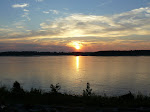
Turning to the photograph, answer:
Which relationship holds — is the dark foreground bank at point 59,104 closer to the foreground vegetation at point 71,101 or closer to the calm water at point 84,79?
the foreground vegetation at point 71,101

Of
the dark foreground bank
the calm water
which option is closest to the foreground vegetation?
the dark foreground bank

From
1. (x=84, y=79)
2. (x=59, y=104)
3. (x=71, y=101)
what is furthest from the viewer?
(x=84, y=79)

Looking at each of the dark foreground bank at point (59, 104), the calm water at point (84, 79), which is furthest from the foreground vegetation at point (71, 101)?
the calm water at point (84, 79)

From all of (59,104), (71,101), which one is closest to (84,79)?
(71,101)

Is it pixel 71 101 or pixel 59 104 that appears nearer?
pixel 59 104

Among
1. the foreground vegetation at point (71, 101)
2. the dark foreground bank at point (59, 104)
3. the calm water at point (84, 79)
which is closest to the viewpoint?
the dark foreground bank at point (59, 104)

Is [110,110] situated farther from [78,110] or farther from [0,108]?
[0,108]

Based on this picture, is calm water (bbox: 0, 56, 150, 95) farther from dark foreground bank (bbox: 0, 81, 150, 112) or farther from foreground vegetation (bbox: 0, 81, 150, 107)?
dark foreground bank (bbox: 0, 81, 150, 112)

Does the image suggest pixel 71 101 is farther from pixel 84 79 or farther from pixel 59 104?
pixel 84 79

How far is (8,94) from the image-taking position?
12070 mm

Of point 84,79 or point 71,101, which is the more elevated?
point 71,101

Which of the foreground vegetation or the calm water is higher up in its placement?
the foreground vegetation

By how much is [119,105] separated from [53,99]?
14.1 feet

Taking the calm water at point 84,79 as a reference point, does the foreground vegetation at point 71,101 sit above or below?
above
